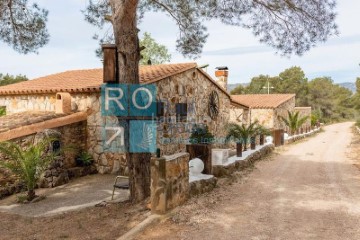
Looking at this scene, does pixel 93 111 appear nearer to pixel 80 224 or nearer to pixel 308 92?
pixel 80 224

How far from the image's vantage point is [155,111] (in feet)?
35.9

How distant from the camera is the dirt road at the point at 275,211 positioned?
16.8ft

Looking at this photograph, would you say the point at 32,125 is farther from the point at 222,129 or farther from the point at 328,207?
the point at 222,129

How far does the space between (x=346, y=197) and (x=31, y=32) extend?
29.6 feet

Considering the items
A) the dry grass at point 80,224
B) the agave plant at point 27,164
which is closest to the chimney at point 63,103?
the agave plant at point 27,164

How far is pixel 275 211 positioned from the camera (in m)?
6.31

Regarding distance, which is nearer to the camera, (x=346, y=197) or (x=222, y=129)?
(x=346, y=197)

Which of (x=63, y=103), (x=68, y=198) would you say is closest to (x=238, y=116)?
(x=63, y=103)

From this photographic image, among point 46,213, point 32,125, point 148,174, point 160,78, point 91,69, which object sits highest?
point 91,69

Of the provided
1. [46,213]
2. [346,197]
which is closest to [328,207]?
[346,197]

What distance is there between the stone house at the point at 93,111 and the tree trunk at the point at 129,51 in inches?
143

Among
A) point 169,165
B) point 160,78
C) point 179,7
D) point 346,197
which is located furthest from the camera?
point 160,78

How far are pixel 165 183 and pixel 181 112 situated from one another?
6904mm

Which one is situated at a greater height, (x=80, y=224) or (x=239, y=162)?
(x=239, y=162)
